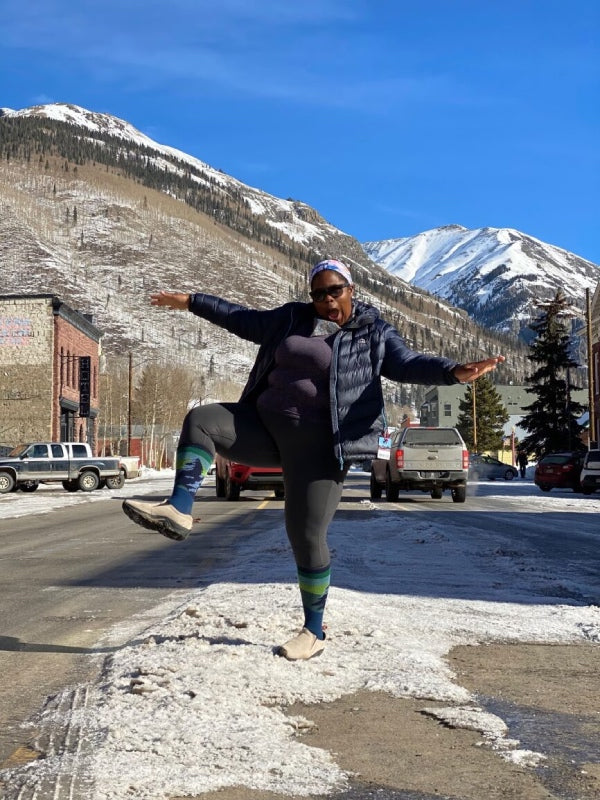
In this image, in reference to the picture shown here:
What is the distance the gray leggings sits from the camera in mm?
4301

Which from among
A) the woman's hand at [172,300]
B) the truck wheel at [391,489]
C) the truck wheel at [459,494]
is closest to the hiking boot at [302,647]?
the woman's hand at [172,300]

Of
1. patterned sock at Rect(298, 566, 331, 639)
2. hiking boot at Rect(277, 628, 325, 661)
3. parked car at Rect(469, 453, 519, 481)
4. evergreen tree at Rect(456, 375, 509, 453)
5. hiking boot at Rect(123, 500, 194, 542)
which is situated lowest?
parked car at Rect(469, 453, 519, 481)

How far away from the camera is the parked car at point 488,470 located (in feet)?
195

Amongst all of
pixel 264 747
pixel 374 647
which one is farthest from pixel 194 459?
pixel 264 747

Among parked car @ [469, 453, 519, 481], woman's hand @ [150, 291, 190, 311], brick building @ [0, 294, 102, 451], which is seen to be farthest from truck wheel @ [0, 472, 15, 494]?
parked car @ [469, 453, 519, 481]

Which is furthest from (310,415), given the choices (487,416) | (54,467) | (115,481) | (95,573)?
(487,416)

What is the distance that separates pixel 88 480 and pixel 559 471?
17051mm

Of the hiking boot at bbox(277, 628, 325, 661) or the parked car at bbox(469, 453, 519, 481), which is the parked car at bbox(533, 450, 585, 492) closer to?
the parked car at bbox(469, 453, 519, 481)

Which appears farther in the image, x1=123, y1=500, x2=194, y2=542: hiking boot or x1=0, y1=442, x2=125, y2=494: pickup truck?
x1=0, y1=442, x2=125, y2=494: pickup truck

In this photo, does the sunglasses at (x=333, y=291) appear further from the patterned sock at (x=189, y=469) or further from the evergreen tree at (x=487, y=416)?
the evergreen tree at (x=487, y=416)

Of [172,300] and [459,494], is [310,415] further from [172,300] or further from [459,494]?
[459,494]

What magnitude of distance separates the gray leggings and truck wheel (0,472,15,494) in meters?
30.0

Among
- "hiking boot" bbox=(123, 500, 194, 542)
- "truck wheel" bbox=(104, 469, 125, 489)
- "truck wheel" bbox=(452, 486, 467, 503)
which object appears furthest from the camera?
"truck wheel" bbox=(104, 469, 125, 489)

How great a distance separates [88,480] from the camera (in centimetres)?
3431
